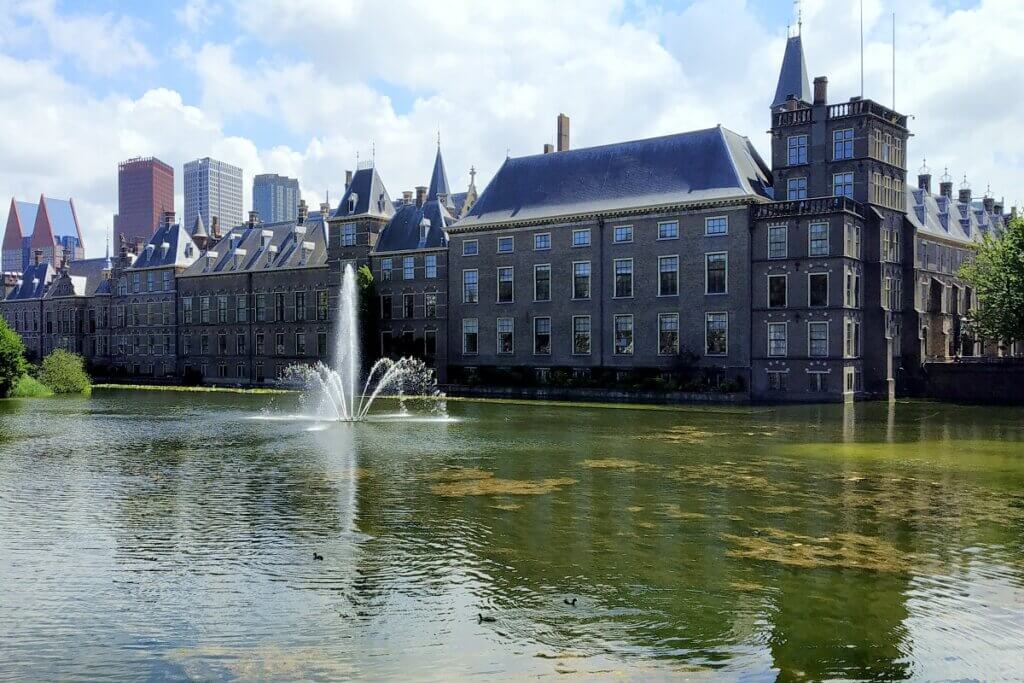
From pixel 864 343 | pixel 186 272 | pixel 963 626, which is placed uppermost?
pixel 186 272

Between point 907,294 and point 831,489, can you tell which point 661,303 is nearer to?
point 907,294

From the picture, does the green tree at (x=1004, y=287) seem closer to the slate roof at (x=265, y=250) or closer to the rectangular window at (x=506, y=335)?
the rectangular window at (x=506, y=335)

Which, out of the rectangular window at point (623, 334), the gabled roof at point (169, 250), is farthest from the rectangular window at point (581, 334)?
the gabled roof at point (169, 250)

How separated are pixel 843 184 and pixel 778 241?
640cm

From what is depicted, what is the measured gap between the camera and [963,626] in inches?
444

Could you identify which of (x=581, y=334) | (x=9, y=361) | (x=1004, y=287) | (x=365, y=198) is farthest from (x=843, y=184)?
(x=9, y=361)

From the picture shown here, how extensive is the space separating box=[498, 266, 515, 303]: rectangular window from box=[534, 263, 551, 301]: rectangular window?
2079 millimetres

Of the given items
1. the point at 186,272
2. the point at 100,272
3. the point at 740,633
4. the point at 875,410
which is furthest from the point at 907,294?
the point at 100,272

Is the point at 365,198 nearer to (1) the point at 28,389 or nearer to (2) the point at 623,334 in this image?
(2) the point at 623,334

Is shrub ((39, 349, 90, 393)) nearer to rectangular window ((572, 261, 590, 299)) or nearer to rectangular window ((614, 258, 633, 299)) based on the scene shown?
rectangular window ((572, 261, 590, 299))

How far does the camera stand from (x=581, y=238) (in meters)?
62.7

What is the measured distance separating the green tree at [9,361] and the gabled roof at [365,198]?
26505 millimetres

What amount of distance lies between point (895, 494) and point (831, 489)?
1.42 metres

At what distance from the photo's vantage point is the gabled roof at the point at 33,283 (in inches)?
4250
